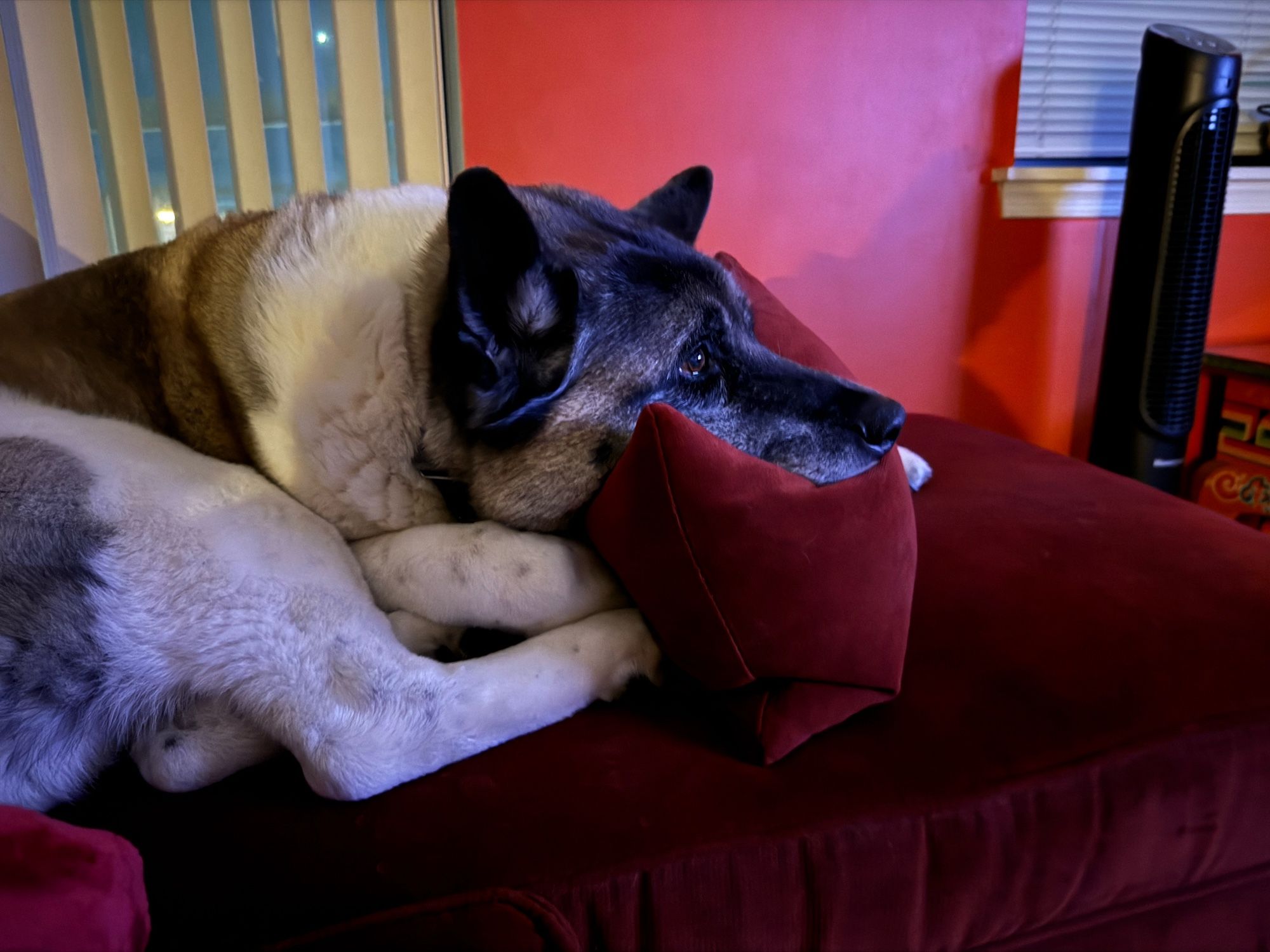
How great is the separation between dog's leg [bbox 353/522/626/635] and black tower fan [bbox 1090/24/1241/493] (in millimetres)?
2040

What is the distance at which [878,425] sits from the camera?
3.57ft

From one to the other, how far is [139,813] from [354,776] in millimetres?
247

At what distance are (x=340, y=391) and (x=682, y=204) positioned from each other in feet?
2.33

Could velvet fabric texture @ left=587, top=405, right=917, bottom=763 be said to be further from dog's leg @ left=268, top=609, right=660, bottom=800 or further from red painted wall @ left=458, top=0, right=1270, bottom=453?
red painted wall @ left=458, top=0, right=1270, bottom=453

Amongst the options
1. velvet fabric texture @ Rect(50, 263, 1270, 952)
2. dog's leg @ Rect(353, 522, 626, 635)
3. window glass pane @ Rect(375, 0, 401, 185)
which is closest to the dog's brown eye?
dog's leg @ Rect(353, 522, 626, 635)

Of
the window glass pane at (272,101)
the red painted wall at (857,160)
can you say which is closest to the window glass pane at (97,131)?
the window glass pane at (272,101)

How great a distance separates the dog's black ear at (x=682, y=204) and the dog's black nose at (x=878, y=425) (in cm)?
53

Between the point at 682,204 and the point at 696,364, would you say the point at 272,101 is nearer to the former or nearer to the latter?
the point at 682,204

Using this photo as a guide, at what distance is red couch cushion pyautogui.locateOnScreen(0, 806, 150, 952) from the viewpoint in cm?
53

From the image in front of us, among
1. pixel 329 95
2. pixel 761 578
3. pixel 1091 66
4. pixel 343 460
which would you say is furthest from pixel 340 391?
pixel 1091 66

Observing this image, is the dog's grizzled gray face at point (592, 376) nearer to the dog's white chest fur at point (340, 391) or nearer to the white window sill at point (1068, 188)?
the dog's white chest fur at point (340, 391)

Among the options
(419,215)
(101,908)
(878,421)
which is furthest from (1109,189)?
(101,908)

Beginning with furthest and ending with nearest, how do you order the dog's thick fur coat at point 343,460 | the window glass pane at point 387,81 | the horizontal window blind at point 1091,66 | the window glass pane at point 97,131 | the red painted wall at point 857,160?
the horizontal window blind at point 1091,66, the red painted wall at point 857,160, the window glass pane at point 387,81, the window glass pane at point 97,131, the dog's thick fur coat at point 343,460

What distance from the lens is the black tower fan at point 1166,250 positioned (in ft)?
6.98
